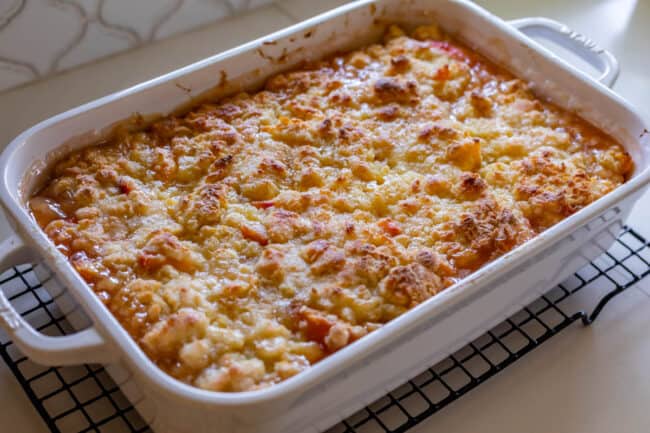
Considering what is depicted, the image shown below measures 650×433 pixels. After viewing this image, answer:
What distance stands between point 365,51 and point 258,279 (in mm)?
767

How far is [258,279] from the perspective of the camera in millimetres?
1370

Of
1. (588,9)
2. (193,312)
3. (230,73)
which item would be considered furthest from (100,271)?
(588,9)

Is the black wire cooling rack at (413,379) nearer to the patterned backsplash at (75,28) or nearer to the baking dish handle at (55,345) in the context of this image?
the baking dish handle at (55,345)

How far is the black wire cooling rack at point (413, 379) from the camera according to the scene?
1396mm

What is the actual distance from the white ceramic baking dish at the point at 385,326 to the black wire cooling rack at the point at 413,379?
0.25 ft

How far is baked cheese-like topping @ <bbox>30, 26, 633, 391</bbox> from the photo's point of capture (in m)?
1.30

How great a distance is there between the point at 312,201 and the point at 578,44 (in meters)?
0.76

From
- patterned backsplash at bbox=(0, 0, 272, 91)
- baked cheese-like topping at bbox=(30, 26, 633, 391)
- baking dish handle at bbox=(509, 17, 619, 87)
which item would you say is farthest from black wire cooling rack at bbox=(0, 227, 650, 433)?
patterned backsplash at bbox=(0, 0, 272, 91)

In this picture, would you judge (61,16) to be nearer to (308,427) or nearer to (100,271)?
(100,271)

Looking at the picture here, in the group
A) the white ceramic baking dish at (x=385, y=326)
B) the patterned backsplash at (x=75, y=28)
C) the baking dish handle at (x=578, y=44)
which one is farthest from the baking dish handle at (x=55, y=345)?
the baking dish handle at (x=578, y=44)

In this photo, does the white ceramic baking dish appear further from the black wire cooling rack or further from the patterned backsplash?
the patterned backsplash

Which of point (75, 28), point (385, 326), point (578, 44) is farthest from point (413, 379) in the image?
point (75, 28)

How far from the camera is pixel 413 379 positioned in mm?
1497

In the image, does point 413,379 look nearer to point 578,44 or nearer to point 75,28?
point 578,44
